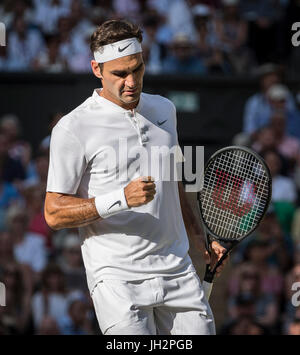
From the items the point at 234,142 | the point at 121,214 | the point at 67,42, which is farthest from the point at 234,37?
the point at 121,214

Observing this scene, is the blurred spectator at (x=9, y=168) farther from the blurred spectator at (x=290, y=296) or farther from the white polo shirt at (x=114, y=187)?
the white polo shirt at (x=114, y=187)

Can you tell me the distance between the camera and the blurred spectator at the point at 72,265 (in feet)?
26.8

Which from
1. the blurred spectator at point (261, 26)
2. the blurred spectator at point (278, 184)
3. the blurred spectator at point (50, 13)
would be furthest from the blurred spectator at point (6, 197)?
the blurred spectator at point (261, 26)

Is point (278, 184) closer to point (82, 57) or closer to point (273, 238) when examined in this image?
point (273, 238)

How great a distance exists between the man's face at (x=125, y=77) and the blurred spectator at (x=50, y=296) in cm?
436

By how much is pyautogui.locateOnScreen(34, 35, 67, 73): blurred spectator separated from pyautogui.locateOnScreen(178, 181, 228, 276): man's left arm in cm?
601

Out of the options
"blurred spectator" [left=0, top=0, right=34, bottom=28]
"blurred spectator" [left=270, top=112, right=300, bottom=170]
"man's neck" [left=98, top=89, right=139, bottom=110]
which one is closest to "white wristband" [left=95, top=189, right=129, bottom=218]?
"man's neck" [left=98, top=89, right=139, bottom=110]

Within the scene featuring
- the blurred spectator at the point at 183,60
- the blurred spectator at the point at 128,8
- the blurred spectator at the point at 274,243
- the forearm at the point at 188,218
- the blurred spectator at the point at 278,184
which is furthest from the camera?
the blurred spectator at the point at 128,8

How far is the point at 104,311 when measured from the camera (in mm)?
3902

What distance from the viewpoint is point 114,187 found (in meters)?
3.93

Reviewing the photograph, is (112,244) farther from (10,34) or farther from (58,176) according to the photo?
(10,34)

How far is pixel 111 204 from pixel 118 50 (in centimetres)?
70

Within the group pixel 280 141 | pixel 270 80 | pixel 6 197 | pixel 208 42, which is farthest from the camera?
pixel 208 42

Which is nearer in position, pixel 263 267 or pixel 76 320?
pixel 76 320
